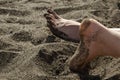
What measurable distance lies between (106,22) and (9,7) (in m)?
0.96

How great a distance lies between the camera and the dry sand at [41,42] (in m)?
1.91

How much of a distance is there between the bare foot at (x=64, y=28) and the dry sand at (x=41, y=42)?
0.06 meters

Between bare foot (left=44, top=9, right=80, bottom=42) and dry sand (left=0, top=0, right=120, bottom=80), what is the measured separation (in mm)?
60

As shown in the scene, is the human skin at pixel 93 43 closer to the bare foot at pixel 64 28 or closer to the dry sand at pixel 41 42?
the dry sand at pixel 41 42

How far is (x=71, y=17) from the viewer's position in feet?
9.15

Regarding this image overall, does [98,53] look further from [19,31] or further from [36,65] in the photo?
[19,31]

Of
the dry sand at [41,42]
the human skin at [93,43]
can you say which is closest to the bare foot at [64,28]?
the dry sand at [41,42]

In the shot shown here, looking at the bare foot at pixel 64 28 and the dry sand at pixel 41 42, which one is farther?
the bare foot at pixel 64 28

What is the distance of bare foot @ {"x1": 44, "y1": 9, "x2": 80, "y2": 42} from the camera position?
2.35 m

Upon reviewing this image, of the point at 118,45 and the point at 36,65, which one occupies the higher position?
the point at 118,45

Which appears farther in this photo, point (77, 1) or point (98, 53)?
point (77, 1)

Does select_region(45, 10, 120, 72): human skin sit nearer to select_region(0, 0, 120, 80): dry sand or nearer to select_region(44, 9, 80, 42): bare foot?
select_region(0, 0, 120, 80): dry sand

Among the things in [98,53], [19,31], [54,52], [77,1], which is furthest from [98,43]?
[77,1]

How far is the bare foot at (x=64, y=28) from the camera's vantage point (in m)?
2.35
